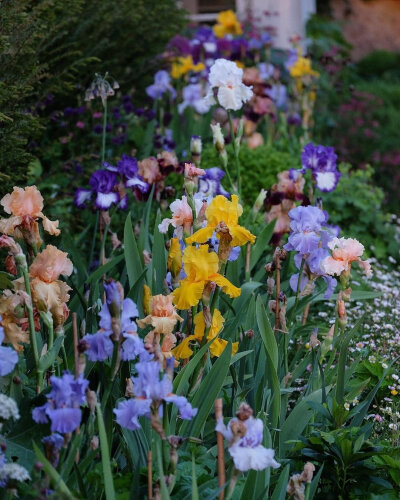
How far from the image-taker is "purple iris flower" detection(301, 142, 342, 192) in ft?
9.11

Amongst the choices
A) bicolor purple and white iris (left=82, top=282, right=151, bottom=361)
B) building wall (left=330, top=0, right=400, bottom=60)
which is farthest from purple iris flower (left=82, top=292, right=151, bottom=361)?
building wall (left=330, top=0, right=400, bottom=60)

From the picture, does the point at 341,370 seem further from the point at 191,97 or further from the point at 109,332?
the point at 191,97

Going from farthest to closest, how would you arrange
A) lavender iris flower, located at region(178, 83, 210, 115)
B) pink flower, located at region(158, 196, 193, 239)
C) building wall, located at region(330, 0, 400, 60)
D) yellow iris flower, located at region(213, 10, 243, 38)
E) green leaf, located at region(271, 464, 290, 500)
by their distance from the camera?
1. building wall, located at region(330, 0, 400, 60)
2. yellow iris flower, located at region(213, 10, 243, 38)
3. lavender iris flower, located at region(178, 83, 210, 115)
4. pink flower, located at region(158, 196, 193, 239)
5. green leaf, located at region(271, 464, 290, 500)

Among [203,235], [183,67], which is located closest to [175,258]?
[203,235]

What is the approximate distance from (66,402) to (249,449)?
36 centimetres

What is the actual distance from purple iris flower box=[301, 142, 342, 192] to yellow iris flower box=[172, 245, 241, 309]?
105cm

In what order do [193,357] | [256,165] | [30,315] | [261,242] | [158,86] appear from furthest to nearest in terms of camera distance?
[158,86] → [256,165] → [261,242] → [193,357] → [30,315]

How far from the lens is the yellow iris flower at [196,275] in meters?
1.82

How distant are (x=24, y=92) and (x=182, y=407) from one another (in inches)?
58.9

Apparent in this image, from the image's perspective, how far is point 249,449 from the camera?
53.8 inches

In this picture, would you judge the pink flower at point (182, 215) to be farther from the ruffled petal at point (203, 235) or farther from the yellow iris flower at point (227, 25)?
the yellow iris flower at point (227, 25)

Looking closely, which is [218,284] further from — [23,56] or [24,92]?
[23,56]

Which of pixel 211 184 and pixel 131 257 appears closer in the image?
pixel 131 257

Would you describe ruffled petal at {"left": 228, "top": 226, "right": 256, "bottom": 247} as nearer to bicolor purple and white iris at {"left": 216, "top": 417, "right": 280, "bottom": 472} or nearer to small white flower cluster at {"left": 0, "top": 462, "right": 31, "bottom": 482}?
bicolor purple and white iris at {"left": 216, "top": 417, "right": 280, "bottom": 472}
